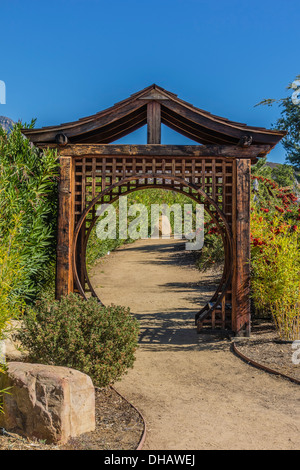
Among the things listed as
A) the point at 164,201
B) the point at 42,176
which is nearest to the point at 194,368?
the point at 42,176

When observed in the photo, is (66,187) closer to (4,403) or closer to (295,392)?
(4,403)

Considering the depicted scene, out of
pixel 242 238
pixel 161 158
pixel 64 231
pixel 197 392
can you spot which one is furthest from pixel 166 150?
pixel 197 392

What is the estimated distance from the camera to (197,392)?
501cm

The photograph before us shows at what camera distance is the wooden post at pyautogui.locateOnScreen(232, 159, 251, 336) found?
6.88 metres

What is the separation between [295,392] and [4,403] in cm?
311

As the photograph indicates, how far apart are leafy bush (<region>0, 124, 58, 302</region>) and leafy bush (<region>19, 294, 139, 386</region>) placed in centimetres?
157

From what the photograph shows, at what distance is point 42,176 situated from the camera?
675 centimetres

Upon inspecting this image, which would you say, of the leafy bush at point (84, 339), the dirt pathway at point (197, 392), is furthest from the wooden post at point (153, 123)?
the dirt pathway at point (197, 392)

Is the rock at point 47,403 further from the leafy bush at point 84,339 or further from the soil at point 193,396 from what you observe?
the leafy bush at point 84,339

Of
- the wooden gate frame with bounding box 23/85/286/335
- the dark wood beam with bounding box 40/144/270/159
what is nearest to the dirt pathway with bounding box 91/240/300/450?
the wooden gate frame with bounding box 23/85/286/335

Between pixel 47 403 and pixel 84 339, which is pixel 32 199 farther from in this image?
pixel 47 403

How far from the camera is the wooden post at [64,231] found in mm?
6879

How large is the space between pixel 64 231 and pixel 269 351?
3491mm

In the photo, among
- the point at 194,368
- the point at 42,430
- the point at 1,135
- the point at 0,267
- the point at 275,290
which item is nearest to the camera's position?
the point at 42,430
